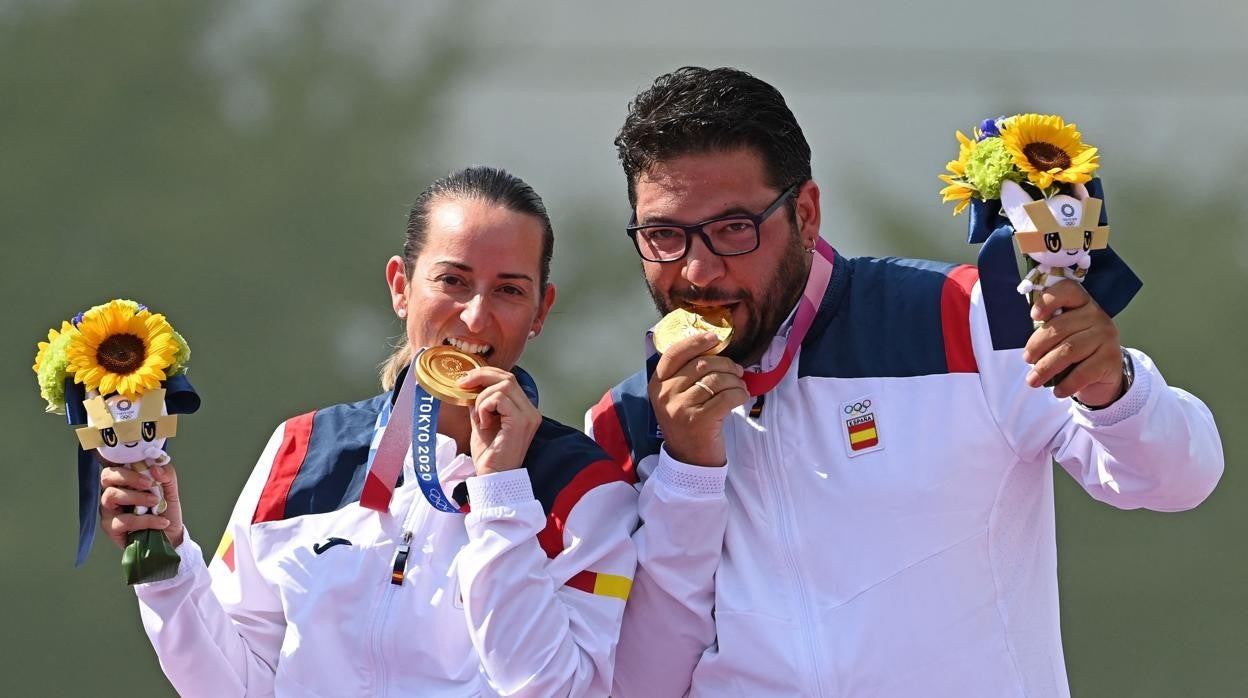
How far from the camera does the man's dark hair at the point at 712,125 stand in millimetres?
3537

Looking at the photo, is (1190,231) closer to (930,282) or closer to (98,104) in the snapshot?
(930,282)

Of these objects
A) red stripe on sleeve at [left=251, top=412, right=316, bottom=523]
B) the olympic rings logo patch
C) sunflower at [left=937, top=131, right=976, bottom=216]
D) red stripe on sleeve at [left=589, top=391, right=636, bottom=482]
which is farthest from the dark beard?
red stripe on sleeve at [left=251, top=412, right=316, bottom=523]

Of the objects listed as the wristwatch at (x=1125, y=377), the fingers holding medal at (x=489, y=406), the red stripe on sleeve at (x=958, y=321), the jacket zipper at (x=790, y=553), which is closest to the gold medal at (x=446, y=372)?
the fingers holding medal at (x=489, y=406)

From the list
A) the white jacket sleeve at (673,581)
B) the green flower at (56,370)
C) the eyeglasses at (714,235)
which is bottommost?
the white jacket sleeve at (673,581)

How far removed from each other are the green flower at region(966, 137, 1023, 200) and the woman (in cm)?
108

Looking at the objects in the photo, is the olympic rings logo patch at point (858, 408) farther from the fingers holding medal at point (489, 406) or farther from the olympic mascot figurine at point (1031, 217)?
the fingers holding medal at point (489, 406)

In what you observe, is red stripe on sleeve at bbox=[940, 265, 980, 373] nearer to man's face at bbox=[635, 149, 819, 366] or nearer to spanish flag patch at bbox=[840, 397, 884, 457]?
spanish flag patch at bbox=[840, 397, 884, 457]

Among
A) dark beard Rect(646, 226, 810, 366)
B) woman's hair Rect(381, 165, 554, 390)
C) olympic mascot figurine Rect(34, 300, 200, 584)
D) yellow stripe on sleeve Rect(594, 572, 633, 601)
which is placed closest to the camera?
olympic mascot figurine Rect(34, 300, 200, 584)

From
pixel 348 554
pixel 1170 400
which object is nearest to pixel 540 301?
pixel 348 554

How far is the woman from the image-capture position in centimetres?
328

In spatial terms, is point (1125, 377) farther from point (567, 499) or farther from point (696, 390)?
point (567, 499)

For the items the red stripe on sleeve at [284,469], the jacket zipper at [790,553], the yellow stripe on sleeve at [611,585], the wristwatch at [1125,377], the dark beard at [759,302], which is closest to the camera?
the wristwatch at [1125,377]

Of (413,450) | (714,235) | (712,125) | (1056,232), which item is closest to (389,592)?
(413,450)

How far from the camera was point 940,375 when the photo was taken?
3449 mm
